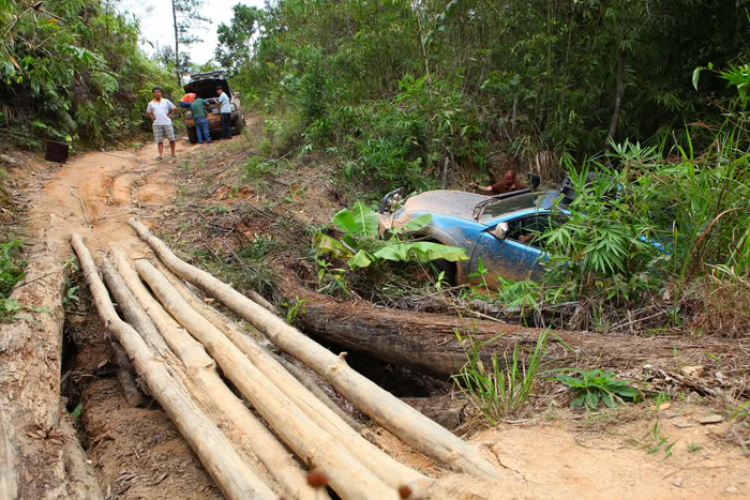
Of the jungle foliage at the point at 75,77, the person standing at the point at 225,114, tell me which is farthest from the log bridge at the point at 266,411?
the person standing at the point at 225,114

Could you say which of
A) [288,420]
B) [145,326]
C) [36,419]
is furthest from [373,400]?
[145,326]

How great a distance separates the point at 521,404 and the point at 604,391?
1.67ft

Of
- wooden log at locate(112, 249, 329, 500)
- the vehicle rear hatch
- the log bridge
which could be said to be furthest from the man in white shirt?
the log bridge

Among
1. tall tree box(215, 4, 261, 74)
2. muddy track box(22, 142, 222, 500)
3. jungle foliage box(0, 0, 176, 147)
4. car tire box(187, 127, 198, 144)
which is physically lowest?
muddy track box(22, 142, 222, 500)

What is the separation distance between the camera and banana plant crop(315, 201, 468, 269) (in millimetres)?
5523

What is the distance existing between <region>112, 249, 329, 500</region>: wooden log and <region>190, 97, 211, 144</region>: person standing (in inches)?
372

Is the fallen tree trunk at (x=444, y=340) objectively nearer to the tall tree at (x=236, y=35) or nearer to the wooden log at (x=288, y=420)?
the wooden log at (x=288, y=420)

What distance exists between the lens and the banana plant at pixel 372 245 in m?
5.52

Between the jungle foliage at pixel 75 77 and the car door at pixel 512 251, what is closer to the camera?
the car door at pixel 512 251

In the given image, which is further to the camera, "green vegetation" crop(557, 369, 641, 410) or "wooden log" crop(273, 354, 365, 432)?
"wooden log" crop(273, 354, 365, 432)

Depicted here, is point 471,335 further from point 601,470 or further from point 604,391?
point 601,470

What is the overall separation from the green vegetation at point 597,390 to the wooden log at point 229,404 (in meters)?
1.64

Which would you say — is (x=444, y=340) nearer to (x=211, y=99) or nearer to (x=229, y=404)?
(x=229, y=404)

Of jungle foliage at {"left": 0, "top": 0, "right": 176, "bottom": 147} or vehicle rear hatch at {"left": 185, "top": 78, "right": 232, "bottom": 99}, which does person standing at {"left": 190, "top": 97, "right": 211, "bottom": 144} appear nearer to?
vehicle rear hatch at {"left": 185, "top": 78, "right": 232, "bottom": 99}
